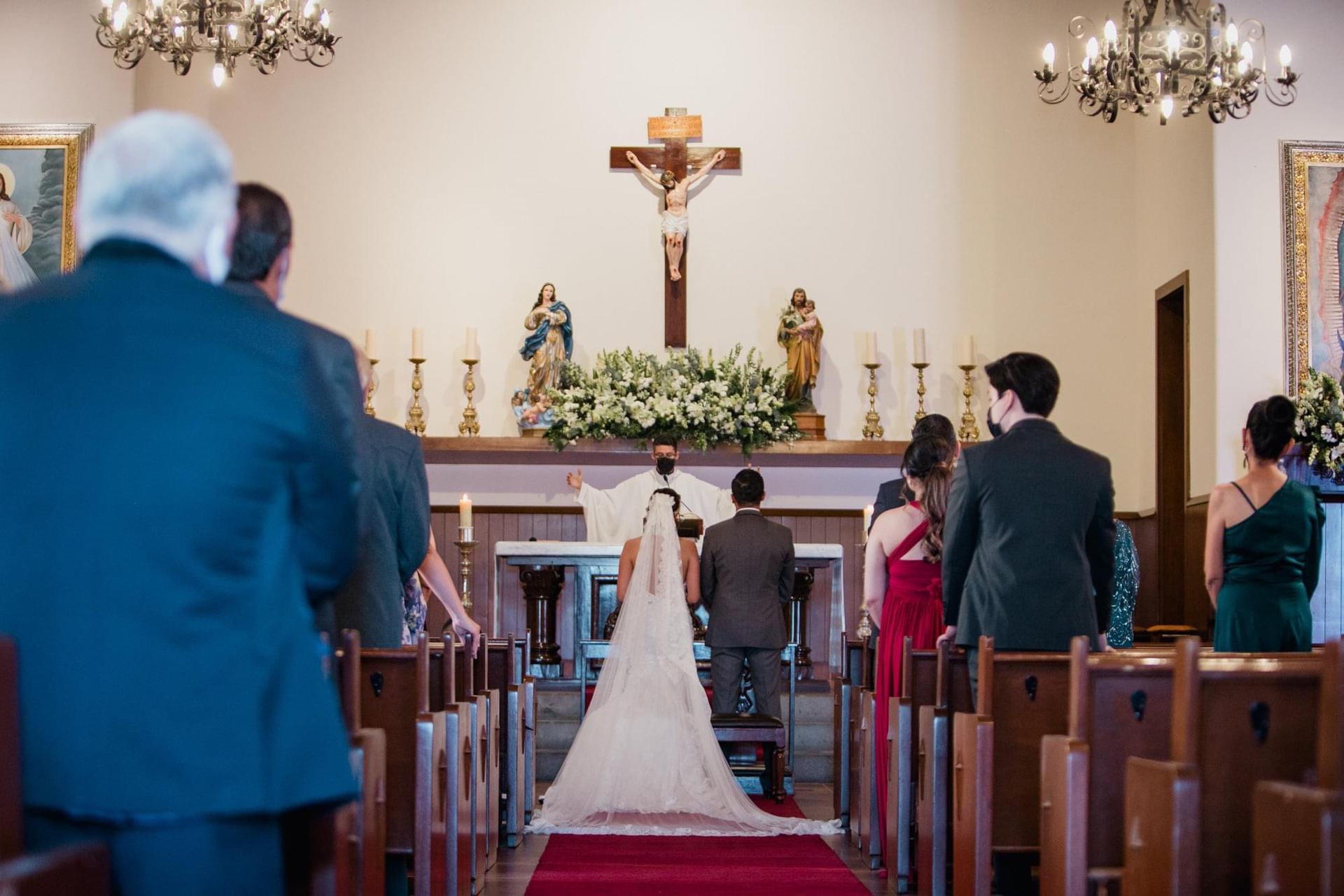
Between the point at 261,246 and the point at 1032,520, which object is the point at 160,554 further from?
the point at 1032,520

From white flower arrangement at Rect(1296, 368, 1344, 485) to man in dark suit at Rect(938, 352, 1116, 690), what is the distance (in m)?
4.88

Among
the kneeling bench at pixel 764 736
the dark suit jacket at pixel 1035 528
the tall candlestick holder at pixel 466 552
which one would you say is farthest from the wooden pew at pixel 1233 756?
the tall candlestick holder at pixel 466 552

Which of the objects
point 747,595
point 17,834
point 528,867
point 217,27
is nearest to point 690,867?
point 528,867

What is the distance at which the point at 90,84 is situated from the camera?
38.1 feet

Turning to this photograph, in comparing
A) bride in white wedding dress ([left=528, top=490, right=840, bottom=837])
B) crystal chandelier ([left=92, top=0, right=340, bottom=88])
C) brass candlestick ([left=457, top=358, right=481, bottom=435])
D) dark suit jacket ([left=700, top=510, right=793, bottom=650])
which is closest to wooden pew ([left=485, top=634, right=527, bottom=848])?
bride in white wedding dress ([left=528, top=490, right=840, bottom=837])

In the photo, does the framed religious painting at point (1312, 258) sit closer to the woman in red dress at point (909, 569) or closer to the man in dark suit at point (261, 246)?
the woman in red dress at point (909, 569)

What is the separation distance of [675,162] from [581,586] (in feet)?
12.2

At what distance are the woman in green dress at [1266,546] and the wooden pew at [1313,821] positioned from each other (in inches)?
123

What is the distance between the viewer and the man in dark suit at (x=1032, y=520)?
457 cm

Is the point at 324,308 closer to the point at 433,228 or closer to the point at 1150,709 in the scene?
the point at 433,228

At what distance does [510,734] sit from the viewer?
267 inches

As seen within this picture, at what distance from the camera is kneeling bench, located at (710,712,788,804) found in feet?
25.7

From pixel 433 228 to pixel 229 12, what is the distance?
3081mm

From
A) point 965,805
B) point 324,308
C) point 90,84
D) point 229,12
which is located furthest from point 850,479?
point 965,805
